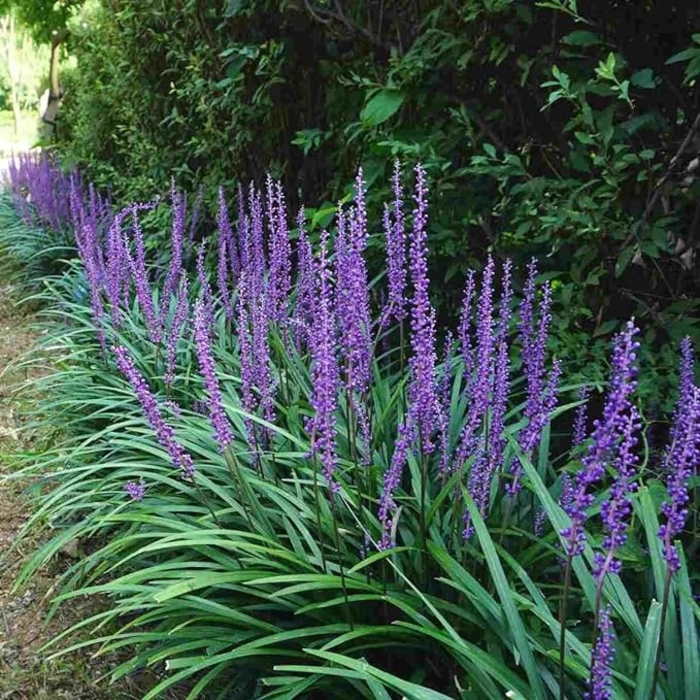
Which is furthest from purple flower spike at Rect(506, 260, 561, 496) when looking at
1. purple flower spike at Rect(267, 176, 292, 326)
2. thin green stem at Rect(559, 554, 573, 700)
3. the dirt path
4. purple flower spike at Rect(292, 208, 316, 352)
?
the dirt path

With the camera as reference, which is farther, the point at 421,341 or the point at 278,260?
the point at 278,260

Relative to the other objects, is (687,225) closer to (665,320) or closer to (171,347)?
(665,320)

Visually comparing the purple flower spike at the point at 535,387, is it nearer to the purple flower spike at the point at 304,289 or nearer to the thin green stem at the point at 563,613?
the thin green stem at the point at 563,613

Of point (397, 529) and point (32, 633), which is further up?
point (397, 529)

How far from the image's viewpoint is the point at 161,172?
5742mm

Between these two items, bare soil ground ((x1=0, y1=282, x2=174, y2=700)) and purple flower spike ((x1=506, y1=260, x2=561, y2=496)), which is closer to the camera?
purple flower spike ((x1=506, y1=260, x2=561, y2=496))

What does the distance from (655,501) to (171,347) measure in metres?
1.70

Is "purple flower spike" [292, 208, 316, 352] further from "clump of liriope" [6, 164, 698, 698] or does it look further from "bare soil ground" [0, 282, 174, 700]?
"bare soil ground" [0, 282, 174, 700]

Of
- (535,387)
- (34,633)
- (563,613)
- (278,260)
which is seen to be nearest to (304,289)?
(278,260)

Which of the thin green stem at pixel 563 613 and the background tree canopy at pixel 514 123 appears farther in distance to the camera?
the background tree canopy at pixel 514 123

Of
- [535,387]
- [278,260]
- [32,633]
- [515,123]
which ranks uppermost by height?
[515,123]

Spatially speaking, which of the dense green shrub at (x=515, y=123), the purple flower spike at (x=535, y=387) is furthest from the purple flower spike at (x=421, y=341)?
the dense green shrub at (x=515, y=123)

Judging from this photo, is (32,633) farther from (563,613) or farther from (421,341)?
(563,613)

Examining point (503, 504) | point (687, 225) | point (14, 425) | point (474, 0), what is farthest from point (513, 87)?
point (14, 425)
